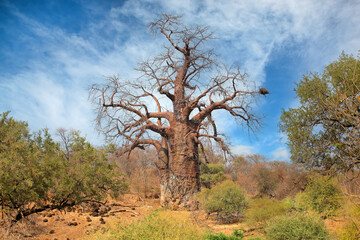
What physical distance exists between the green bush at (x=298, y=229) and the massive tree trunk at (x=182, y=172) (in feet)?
16.9

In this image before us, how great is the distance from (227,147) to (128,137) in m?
4.33

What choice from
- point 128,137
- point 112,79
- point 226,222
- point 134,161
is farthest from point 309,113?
point 134,161

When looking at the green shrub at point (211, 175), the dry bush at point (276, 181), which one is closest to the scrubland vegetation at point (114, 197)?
the dry bush at point (276, 181)

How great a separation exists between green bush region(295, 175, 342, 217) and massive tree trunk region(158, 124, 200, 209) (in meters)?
4.24

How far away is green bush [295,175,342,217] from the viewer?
25.4 feet

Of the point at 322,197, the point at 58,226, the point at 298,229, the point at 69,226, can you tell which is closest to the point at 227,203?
the point at 322,197

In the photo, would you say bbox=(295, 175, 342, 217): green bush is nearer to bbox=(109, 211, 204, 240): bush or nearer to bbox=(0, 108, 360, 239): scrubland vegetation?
bbox=(0, 108, 360, 239): scrubland vegetation

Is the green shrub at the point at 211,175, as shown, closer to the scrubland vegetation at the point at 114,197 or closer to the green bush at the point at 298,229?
the scrubland vegetation at the point at 114,197

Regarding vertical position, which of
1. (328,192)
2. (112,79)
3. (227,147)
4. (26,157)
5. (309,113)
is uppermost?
(112,79)

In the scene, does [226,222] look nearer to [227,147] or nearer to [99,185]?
[227,147]

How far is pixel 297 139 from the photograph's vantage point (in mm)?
10867

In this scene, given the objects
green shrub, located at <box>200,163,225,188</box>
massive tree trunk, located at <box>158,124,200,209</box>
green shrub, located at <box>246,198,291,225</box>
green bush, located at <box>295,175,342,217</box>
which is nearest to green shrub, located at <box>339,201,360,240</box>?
green shrub, located at <box>246,198,291,225</box>

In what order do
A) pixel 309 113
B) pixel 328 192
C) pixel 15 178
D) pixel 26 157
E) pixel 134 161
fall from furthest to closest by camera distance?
1. pixel 134 161
2. pixel 309 113
3. pixel 328 192
4. pixel 26 157
5. pixel 15 178

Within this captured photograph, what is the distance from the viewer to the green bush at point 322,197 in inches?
305
